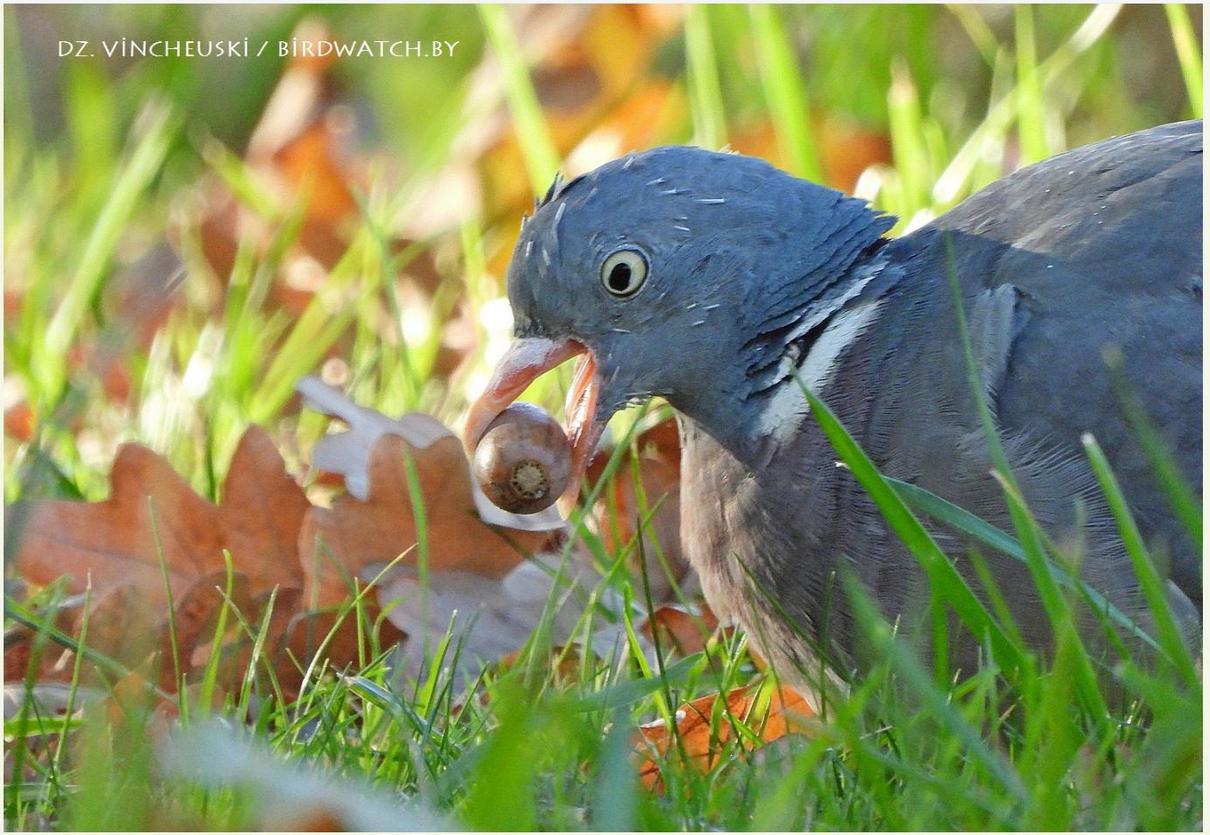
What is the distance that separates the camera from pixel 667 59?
565cm

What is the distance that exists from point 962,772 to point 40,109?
5.72m

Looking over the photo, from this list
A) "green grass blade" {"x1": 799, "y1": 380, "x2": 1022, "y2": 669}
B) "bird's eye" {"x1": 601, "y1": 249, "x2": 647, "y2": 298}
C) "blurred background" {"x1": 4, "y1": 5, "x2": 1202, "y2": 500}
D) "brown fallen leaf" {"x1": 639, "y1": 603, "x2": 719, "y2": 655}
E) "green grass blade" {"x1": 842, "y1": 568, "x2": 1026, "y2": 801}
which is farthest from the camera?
"blurred background" {"x1": 4, "y1": 5, "x2": 1202, "y2": 500}

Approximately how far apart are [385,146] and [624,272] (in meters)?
3.20

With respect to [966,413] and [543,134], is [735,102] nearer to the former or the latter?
[543,134]

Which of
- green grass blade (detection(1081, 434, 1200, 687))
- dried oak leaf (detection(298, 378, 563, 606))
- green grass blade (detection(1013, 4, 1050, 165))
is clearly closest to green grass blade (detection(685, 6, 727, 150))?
green grass blade (detection(1013, 4, 1050, 165))

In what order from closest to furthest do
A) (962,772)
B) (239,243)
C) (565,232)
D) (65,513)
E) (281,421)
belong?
1. (962,772)
2. (565,232)
3. (65,513)
4. (281,421)
5. (239,243)

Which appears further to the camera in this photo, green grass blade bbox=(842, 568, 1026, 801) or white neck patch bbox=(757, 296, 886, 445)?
white neck patch bbox=(757, 296, 886, 445)

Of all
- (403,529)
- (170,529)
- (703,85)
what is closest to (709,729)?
(403,529)

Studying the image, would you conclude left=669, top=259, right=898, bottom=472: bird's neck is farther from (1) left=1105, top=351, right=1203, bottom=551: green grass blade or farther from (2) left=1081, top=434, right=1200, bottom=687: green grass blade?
(2) left=1081, top=434, right=1200, bottom=687: green grass blade

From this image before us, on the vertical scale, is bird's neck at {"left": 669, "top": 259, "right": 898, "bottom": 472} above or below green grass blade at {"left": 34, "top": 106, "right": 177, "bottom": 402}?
below

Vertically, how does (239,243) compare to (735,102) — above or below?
below

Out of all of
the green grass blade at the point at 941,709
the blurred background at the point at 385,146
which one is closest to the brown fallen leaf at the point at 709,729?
the green grass blade at the point at 941,709

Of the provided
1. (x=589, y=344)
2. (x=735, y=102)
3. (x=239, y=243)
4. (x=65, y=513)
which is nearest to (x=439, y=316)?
(x=239, y=243)

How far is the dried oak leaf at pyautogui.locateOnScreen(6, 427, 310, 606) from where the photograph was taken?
3.08 meters
